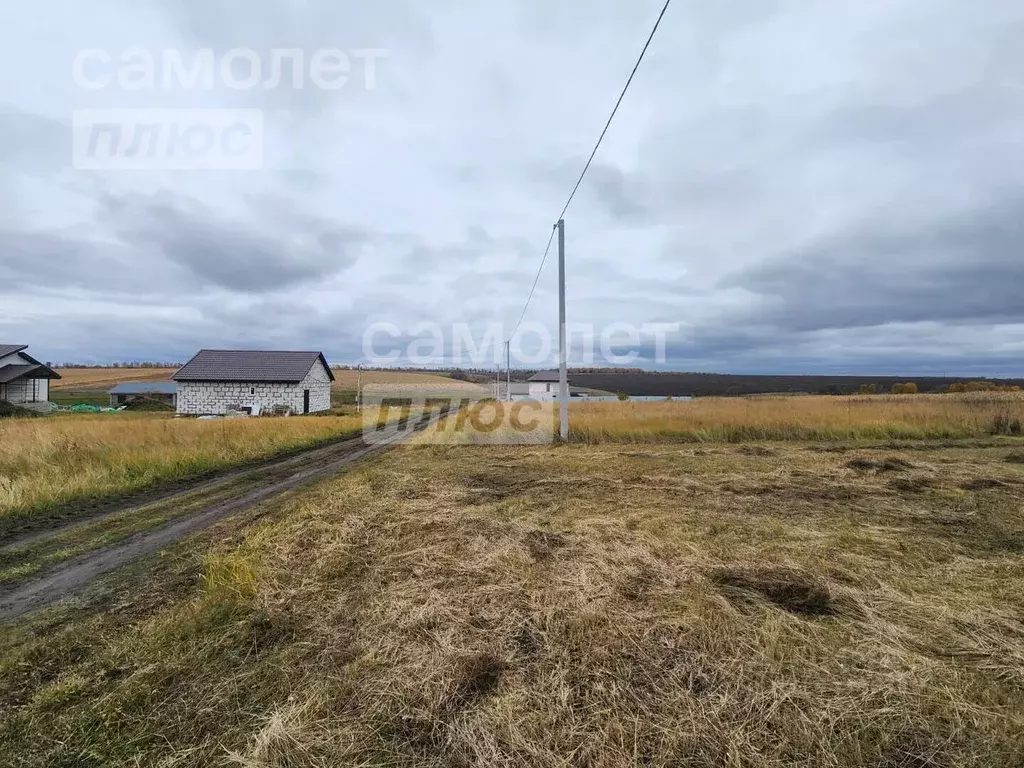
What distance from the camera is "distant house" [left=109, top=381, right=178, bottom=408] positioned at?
157ft

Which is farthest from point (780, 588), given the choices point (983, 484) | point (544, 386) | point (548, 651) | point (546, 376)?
point (546, 376)

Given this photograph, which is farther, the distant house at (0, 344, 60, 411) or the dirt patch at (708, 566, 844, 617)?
the distant house at (0, 344, 60, 411)

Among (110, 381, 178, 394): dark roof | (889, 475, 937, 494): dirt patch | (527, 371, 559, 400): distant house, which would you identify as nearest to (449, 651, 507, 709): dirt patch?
(889, 475, 937, 494): dirt patch

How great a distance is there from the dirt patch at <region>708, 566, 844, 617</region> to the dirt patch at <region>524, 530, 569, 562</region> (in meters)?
1.49

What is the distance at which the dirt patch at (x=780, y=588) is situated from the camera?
347 cm

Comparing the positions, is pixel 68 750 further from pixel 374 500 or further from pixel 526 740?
pixel 374 500

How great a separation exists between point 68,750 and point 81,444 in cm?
1077

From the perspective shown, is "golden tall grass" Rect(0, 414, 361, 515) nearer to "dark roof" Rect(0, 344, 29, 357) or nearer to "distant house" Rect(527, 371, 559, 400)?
"dark roof" Rect(0, 344, 29, 357)

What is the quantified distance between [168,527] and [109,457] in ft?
17.0

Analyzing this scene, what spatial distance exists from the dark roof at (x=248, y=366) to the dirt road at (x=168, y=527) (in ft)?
76.8

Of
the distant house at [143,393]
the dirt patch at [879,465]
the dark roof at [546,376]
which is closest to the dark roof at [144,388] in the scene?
the distant house at [143,393]

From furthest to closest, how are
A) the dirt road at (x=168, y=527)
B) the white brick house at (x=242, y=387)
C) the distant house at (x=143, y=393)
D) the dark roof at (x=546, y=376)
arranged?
the dark roof at (x=546, y=376), the distant house at (x=143, y=393), the white brick house at (x=242, y=387), the dirt road at (x=168, y=527)

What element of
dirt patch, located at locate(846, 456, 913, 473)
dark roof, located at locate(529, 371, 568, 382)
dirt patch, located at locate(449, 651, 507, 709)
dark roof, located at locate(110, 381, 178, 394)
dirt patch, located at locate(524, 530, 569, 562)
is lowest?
dirt patch, located at locate(846, 456, 913, 473)

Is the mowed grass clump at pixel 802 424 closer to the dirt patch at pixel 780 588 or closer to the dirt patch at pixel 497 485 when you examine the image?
the dirt patch at pixel 497 485
